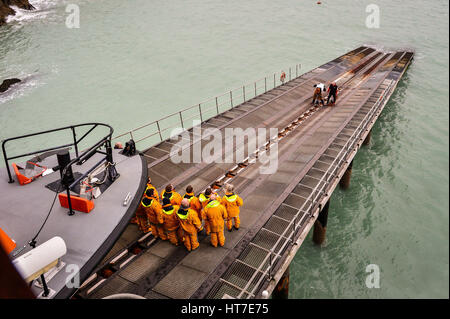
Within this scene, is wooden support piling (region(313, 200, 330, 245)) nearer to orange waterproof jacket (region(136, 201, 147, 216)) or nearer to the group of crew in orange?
the group of crew in orange

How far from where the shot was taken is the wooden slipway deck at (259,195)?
7.40 meters

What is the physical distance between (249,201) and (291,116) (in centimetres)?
862

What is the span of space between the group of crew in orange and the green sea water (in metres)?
3.97

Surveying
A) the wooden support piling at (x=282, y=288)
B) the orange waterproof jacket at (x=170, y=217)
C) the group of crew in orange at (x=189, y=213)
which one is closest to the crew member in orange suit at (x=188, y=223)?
the group of crew in orange at (x=189, y=213)

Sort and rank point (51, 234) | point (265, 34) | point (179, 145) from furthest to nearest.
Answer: point (265, 34) < point (179, 145) < point (51, 234)

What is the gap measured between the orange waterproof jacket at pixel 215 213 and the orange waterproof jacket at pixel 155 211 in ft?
4.34

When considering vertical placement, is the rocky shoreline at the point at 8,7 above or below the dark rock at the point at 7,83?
above

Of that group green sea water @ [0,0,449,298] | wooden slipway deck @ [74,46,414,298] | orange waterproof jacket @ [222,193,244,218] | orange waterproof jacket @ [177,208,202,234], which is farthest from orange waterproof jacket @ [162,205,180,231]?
green sea water @ [0,0,449,298]

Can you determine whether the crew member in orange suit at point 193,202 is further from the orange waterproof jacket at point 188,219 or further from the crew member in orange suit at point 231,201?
the crew member in orange suit at point 231,201

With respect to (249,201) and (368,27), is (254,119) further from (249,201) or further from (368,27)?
(368,27)

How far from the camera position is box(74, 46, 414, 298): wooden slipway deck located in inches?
291

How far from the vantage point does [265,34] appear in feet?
144

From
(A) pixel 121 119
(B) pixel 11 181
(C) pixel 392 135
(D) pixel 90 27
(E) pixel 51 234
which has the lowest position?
(C) pixel 392 135
